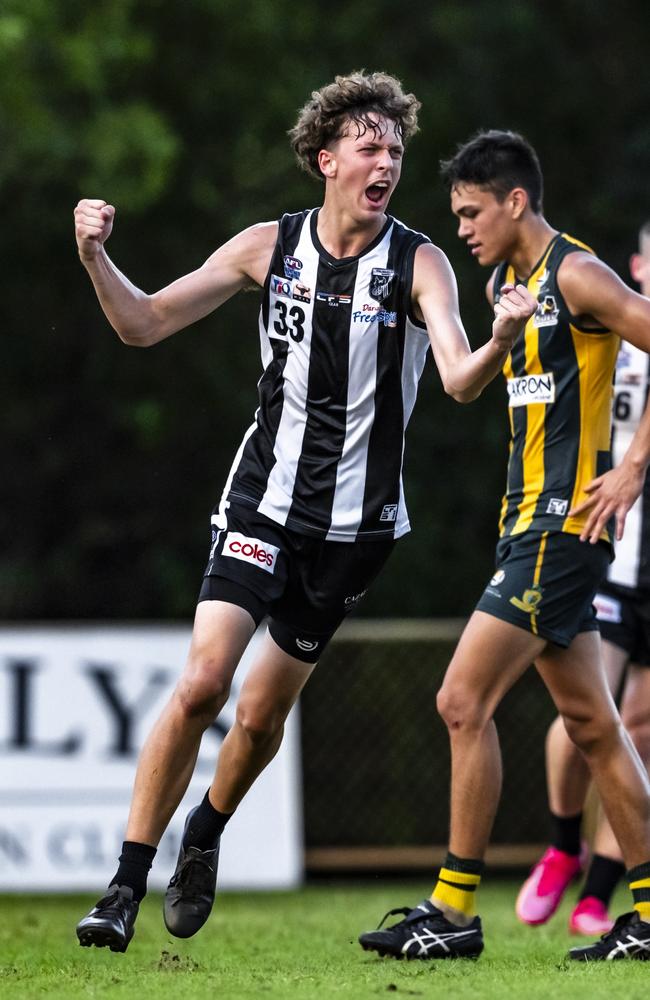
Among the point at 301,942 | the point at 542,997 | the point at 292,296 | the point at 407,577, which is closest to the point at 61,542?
the point at 407,577

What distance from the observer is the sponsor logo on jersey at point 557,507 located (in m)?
5.30

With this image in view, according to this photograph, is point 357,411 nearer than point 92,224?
No

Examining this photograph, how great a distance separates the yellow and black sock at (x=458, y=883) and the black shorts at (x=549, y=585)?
2.62 ft

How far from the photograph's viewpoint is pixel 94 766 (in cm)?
933

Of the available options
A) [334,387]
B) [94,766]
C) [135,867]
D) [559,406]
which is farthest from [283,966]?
[94,766]

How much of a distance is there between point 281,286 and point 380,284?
1.07 feet


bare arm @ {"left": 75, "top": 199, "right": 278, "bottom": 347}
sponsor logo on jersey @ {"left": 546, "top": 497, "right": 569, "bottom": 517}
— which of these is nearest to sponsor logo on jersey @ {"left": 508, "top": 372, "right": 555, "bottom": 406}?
sponsor logo on jersey @ {"left": 546, "top": 497, "right": 569, "bottom": 517}

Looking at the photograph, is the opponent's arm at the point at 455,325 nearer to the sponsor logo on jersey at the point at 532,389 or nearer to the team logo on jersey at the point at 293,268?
the team logo on jersey at the point at 293,268

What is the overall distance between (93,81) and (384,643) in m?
7.30

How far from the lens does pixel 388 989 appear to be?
432 centimetres

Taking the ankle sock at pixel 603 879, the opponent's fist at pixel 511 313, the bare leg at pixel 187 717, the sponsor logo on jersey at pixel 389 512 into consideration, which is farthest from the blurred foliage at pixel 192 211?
the opponent's fist at pixel 511 313

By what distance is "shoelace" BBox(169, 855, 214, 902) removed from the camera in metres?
5.03

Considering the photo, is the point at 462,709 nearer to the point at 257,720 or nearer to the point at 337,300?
the point at 257,720

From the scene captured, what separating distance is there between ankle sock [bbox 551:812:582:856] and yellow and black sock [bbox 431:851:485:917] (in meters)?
1.29
